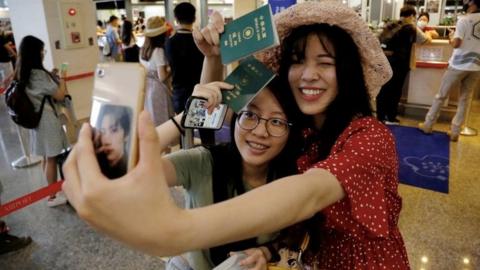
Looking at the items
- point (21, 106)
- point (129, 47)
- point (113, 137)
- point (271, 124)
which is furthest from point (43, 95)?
point (113, 137)

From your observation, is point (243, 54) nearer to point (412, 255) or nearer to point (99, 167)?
point (99, 167)

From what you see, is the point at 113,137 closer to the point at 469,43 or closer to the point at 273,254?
the point at 273,254

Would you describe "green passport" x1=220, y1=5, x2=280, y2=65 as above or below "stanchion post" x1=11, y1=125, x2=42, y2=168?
above

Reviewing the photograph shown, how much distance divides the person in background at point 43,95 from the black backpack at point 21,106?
1.4 inches

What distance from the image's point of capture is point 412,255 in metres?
2.48

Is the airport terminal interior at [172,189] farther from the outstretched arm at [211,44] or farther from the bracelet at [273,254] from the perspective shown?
the bracelet at [273,254]

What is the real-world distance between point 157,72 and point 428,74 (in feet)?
13.4

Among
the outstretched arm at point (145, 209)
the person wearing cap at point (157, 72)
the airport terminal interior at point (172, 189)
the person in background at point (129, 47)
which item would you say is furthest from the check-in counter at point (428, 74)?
the outstretched arm at point (145, 209)

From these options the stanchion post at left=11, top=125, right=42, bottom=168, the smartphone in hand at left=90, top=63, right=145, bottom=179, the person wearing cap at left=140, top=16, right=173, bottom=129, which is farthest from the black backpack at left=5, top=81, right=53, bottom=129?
the smartphone in hand at left=90, top=63, right=145, bottom=179

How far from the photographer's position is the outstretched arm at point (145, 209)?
0.44 metres

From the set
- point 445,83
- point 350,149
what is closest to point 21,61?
point 350,149

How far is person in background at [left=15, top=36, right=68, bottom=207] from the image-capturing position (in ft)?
9.85

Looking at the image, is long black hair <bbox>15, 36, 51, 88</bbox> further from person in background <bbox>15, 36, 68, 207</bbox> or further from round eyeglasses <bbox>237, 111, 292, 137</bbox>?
round eyeglasses <bbox>237, 111, 292, 137</bbox>

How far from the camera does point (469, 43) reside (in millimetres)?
4223
